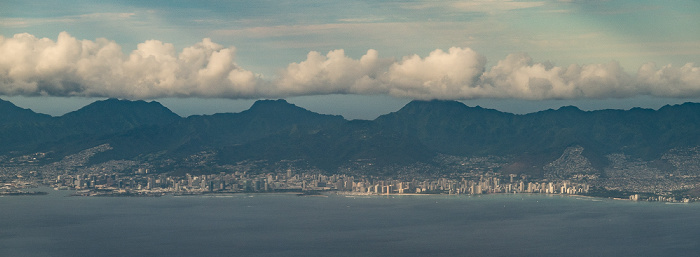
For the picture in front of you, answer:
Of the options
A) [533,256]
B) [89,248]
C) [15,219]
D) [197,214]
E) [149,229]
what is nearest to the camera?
[533,256]

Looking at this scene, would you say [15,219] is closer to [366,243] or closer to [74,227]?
[74,227]

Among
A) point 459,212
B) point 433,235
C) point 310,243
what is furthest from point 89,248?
point 459,212

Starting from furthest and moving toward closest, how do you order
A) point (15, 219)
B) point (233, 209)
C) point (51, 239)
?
point (233, 209) → point (15, 219) → point (51, 239)

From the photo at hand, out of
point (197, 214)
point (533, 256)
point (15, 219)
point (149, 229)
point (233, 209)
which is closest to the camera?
point (533, 256)

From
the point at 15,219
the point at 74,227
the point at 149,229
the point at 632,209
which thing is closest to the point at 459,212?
the point at 632,209

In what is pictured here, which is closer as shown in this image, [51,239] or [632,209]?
[51,239]

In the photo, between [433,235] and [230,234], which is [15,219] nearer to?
[230,234]
